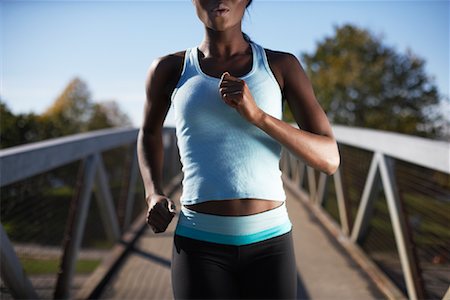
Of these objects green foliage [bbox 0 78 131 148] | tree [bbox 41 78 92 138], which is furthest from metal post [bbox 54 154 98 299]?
tree [bbox 41 78 92 138]

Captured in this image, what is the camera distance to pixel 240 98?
41.6 inches

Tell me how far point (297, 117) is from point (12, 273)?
1.18 metres

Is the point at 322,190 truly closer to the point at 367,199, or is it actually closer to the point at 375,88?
the point at 367,199

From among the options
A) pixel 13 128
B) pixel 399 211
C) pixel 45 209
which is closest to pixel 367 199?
pixel 399 211

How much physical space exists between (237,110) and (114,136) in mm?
2548

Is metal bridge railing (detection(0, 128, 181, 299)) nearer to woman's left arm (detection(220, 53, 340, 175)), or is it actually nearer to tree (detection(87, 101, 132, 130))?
woman's left arm (detection(220, 53, 340, 175))

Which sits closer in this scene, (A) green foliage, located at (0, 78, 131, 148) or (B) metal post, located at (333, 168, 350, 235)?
(B) metal post, located at (333, 168, 350, 235)

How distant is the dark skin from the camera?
110cm

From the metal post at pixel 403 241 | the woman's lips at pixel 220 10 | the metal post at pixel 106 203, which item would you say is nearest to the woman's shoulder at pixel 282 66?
the woman's lips at pixel 220 10

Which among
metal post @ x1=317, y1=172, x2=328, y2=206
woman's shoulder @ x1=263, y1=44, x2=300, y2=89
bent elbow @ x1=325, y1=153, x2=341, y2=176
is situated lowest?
metal post @ x1=317, y1=172, x2=328, y2=206

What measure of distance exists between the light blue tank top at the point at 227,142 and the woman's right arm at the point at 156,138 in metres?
0.09

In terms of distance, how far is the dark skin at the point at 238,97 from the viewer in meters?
1.10

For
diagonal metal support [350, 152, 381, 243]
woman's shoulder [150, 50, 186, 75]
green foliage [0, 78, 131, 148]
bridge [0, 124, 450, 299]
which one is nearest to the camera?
woman's shoulder [150, 50, 186, 75]

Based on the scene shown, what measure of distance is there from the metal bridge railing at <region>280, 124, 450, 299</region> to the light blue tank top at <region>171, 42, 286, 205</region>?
1.10 ft
